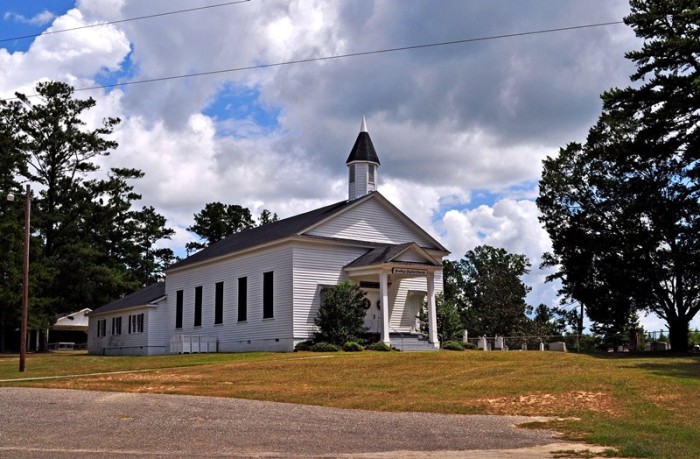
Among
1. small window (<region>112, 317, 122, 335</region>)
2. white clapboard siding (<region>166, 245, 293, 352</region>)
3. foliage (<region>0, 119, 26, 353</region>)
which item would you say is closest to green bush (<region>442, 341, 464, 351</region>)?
white clapboard siding (<region>166, 245, 293, 352</region>)

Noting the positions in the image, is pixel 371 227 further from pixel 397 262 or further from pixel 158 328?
pixel 158 328

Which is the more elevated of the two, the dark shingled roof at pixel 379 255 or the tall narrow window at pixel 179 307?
the dark shingled roof at pixel 379 255

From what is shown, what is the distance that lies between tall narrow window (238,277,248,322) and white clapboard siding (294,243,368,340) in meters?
4.59

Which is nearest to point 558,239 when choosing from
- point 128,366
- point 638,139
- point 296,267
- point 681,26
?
point 638,139

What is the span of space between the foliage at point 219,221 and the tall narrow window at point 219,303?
4507 centimetres

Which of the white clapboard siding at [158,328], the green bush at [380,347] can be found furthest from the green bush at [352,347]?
the white clapboard siding at [158,328]

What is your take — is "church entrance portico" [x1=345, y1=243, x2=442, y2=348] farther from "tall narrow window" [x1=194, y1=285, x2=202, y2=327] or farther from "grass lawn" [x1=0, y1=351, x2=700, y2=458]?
"tall narrow window" [x1=194, y1=285, x2=202, y2=327]

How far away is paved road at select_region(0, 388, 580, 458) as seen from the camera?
11461mm

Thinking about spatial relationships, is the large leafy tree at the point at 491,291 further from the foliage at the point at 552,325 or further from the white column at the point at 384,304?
the white column at the point at 384,304

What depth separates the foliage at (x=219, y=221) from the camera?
88438mm


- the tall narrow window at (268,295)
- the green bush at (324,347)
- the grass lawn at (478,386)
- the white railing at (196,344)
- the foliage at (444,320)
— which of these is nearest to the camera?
the grass lawn at (478,386)

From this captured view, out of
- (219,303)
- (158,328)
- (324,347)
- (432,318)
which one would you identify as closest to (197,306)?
→ (219,303)

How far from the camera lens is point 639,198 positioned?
41219 millimetres

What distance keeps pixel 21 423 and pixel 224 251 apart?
29588 mm
